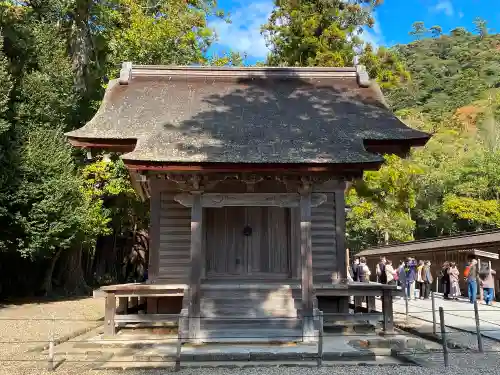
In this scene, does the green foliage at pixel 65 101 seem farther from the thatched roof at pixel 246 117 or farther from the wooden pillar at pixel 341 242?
the wooden pillar at pixel 341 242

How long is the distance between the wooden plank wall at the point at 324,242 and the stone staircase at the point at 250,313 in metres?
1.04

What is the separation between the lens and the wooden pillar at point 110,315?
10359 mm

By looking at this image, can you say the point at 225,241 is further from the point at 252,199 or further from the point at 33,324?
the point at 33,324

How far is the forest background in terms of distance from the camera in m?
17.5

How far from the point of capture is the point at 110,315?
411 inches

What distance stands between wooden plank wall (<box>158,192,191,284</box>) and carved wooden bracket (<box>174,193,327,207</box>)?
1.99 m

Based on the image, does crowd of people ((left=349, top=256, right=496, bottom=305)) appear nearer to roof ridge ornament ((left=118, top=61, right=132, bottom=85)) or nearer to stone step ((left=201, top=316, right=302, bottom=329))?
stone step ((left=201, top=316, right=302, bottom=329))

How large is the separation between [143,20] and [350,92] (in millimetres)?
13927

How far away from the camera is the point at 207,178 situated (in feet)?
33.0

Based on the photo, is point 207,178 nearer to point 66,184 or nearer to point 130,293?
point 130,293

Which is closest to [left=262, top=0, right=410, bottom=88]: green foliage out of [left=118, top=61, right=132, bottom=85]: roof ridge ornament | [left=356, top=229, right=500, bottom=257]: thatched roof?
[left=356, top=229, right=500, bottom=257]: thatched roof

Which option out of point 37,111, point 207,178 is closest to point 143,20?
point 37,111

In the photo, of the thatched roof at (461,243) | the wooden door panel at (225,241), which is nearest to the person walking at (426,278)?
the thatched roof at (461,243)

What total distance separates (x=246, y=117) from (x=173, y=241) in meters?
3.72
